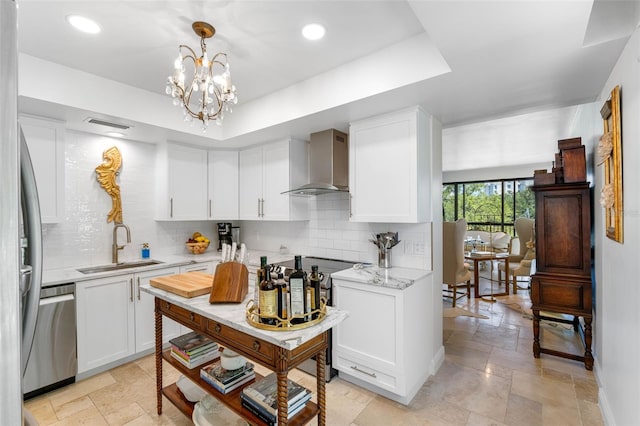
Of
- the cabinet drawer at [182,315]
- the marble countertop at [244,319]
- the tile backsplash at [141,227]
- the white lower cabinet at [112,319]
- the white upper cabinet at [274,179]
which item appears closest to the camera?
the marble countertop at [244,319]

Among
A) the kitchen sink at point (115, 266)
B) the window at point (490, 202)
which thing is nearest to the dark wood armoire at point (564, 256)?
the kitchen sink at point (115, 266)

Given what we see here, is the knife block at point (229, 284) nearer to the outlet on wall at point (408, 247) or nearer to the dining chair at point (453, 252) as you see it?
the outlet on wall at point (408, 247)

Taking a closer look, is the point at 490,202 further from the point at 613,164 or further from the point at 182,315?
the point at 182,315

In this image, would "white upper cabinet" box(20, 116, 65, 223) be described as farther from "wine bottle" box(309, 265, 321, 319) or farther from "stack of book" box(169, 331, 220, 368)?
"wine bottle" box(309, 265, 321, 319)

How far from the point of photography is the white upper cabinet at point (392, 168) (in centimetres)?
251

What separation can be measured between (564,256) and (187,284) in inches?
131

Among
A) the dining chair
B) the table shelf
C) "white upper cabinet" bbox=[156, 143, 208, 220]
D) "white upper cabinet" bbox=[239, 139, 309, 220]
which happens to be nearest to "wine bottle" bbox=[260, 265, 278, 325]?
the table shelf

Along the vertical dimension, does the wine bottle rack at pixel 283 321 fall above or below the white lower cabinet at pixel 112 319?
above

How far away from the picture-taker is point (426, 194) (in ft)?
8.75

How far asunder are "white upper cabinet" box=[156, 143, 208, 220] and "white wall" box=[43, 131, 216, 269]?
0.59 ft

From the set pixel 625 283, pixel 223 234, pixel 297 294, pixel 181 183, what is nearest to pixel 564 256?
pixel 625 283

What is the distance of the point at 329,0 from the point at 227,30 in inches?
27.4

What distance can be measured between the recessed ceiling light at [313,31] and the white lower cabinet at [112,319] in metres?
2.67

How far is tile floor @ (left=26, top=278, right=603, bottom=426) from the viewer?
2.13 m
